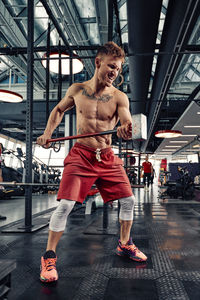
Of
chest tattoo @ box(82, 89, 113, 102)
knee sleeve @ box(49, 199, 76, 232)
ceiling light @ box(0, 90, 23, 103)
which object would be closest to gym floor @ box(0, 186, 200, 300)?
knee sleeve @ box(49, 199, 76, 232)

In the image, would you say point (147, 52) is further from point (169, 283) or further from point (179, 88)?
point (179, 88)

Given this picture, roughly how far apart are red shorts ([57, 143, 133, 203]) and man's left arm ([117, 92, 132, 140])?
9.4 inches

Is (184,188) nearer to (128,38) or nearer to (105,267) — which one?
(128,38)

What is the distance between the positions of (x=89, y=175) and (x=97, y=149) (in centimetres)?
18

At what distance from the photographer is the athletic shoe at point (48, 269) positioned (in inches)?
52.9

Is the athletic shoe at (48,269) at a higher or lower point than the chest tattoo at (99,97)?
lower

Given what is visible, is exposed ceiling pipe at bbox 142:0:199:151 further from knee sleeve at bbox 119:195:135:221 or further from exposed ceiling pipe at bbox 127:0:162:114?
knee sleeve at bbox 119:195:135:221

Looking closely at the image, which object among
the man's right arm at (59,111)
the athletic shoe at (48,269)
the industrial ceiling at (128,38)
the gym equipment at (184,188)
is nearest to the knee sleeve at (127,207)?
the athletic shoe at (48,269)

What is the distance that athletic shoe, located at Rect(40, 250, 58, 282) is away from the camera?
134 cm

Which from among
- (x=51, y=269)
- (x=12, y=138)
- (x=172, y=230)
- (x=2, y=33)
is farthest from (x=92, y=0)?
(x=12, y=138)

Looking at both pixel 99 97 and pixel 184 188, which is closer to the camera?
pixel 99 97

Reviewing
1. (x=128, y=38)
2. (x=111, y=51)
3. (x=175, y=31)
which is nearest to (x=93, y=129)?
(x=111, y=51)

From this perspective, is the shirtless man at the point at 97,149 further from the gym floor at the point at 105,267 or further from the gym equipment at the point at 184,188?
the gym equipment at the point at 184,188

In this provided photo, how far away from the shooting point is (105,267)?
1.58m
